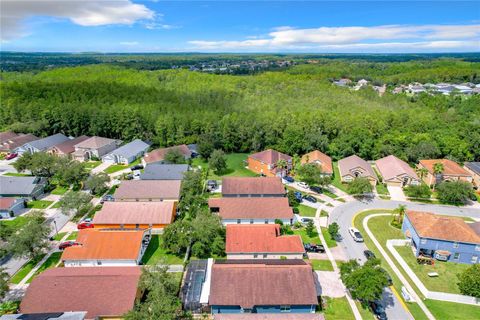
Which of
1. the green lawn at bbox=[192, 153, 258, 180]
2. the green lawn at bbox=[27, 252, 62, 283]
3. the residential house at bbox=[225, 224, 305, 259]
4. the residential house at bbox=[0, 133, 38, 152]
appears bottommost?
the green lawn at bbox=[27, 252, 62, 283]

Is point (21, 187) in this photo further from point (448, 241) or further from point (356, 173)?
point (448, 241)

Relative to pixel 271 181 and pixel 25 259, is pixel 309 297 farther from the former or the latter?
pixel 25 259

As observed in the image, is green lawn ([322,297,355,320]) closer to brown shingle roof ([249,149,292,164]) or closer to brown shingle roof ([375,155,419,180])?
brown shingle roof ([249,149,292,164])

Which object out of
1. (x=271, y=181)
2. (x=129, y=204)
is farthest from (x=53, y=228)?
(x=271, y=181)

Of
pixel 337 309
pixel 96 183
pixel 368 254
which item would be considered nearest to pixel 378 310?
pixel 337 309

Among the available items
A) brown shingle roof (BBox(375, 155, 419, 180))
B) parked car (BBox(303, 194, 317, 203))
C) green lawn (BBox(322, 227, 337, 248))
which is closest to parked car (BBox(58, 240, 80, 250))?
green lawn (BBox(322, 227, 337, 248))

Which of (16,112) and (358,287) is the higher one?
(16,112)

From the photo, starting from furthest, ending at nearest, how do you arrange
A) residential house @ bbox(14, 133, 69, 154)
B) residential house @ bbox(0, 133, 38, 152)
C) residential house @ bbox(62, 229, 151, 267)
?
residential house @ bbox(0, 133, 38, 152) → residential house @ bbox(14, 133, 69, 154) → residential house @ bbox(62, 229, 151, 267)
